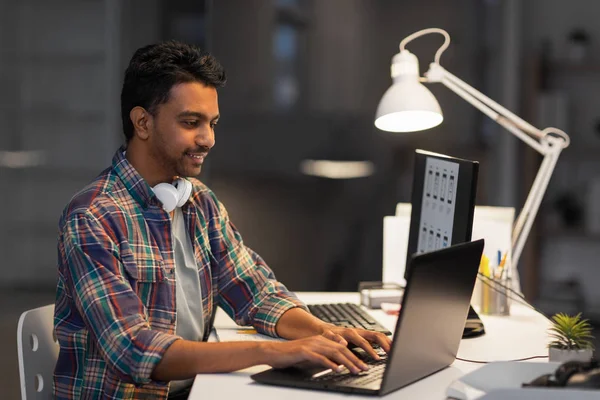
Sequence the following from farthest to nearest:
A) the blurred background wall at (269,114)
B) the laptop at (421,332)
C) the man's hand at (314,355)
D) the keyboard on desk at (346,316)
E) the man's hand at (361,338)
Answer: the blurred background wall at (269,114) < the keyboard on desk at (346,316) < the man's hand at (361,338) < the man's hand at (314,355) < the laptop at (421,332)

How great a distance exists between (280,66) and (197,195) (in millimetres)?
1846

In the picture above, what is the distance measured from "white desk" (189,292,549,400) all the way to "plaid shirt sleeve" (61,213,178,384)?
116mm

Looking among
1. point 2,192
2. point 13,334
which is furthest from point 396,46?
point 13,334

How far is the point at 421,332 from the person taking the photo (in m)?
1.45

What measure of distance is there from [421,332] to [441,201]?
1.97 ft

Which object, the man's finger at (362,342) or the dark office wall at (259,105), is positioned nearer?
the man's finger at (362,342)

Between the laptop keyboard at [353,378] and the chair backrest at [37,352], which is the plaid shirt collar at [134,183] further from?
the laptop keyboard at [353,378]

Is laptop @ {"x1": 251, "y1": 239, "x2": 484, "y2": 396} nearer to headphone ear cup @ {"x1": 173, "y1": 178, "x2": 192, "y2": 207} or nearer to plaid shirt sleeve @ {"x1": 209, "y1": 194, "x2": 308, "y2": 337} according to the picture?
plaid shirt sleeve @ {"x1": 209, "y1": 194, "x2": 308, "y2": 337}

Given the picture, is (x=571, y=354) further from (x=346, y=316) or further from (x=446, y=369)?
(x=346, y=316)

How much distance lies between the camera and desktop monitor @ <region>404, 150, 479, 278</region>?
6.01 ft

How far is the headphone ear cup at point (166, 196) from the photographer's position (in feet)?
6.05

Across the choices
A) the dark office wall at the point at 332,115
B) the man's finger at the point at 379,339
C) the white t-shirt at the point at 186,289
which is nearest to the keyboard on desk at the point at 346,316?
the man's finger at the point at 379,339

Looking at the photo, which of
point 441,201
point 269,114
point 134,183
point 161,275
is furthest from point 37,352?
point 269,114

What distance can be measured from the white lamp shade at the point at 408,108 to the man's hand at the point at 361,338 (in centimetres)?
75
